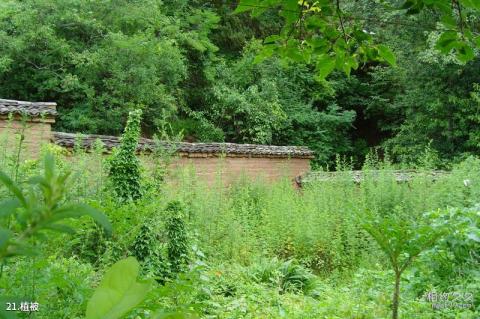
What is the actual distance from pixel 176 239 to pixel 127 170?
85cm

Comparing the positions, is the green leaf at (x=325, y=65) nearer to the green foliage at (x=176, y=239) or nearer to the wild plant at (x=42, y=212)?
the wild plant at (x=42, y=212)

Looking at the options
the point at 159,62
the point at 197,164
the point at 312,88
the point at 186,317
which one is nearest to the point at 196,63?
the point at 159,62

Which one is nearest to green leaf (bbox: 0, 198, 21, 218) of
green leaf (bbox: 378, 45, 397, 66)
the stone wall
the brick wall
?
green leaf (bbox: 378, 45, 397, 66)

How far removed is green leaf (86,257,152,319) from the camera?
368 millimetres

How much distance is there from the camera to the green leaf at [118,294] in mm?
368

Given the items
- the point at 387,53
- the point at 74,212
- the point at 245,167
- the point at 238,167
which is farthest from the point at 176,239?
the point at 245,167

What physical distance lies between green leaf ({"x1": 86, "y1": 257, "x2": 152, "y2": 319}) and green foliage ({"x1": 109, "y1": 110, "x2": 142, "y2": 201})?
396cm

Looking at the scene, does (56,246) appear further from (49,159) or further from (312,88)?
(312,88)

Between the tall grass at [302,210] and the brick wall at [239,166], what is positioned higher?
the brick wall at [239,166]

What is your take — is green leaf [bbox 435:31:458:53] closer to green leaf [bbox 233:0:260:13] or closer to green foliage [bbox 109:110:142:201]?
green leaf [bbox 233:0:260:13]

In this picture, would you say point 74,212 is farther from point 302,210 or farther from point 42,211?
point 302,210

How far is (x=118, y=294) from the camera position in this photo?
1.24 ft

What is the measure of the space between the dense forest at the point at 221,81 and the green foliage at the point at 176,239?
6.42 meters

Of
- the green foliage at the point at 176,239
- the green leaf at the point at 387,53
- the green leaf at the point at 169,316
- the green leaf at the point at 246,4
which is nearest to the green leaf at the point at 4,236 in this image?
the green leaf at the point at 169,316
